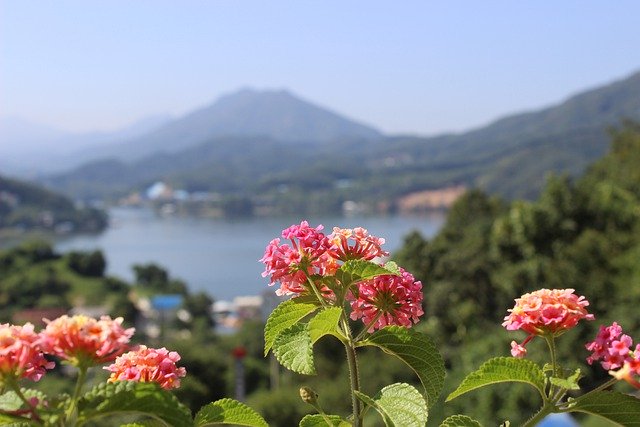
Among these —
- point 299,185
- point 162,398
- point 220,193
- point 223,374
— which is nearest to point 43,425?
point 162,398

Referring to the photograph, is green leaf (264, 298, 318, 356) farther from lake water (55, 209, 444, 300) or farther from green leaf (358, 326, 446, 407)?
lake water (55, 209, 444, 300)

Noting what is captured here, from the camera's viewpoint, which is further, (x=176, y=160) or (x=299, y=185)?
(x=176, y=160)

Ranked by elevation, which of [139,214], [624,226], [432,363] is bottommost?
[139,214]

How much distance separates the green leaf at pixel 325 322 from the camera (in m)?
0.75

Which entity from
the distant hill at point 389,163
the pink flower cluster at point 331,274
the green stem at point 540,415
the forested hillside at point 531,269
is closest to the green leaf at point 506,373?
the green stem at point 540,415

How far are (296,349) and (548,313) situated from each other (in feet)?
0.90

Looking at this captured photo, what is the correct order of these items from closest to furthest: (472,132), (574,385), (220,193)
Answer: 1. (574,385)
2. (220,193)
3. (472,132)

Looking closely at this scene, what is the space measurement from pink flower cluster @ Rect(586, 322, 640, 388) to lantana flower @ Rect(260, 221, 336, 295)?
0.31 meters

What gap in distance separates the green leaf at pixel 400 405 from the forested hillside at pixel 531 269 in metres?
8.19

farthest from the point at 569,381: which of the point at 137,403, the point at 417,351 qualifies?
the point at 137,403

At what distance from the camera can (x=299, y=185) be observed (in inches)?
3868

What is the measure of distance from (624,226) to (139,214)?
299 ft

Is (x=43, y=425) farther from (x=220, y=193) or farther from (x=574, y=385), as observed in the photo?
(x=220, y=193)

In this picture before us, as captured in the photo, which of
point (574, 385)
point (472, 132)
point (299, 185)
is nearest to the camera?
point (574, 385)
